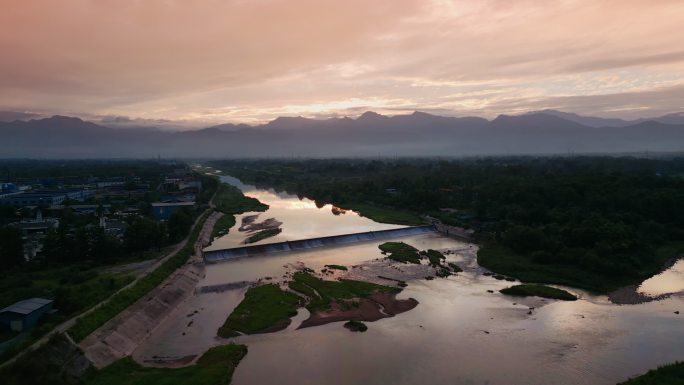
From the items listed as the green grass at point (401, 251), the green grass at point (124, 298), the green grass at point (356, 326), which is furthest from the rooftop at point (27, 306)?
the green grass at point (401, 251)

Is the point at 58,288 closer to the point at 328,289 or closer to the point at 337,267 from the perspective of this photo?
the point at 328,289

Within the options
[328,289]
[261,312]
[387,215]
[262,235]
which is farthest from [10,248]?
[387,215]

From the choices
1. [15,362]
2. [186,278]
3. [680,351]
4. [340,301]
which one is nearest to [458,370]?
[340,301]

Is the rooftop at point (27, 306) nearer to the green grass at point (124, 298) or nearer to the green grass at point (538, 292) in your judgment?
the green grass at point (124, 298)

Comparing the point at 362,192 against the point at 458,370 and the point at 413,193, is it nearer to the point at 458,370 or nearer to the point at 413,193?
the point at 413,193

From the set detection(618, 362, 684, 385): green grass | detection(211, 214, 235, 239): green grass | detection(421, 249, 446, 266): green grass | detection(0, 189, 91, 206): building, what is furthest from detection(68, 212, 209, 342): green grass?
detection(0, 189, 91, 206): building

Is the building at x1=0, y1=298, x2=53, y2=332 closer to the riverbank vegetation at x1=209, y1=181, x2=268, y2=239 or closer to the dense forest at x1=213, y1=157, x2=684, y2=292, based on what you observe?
the riverbank vegetation at x1=209, y1=181, x2=268, y2=239
